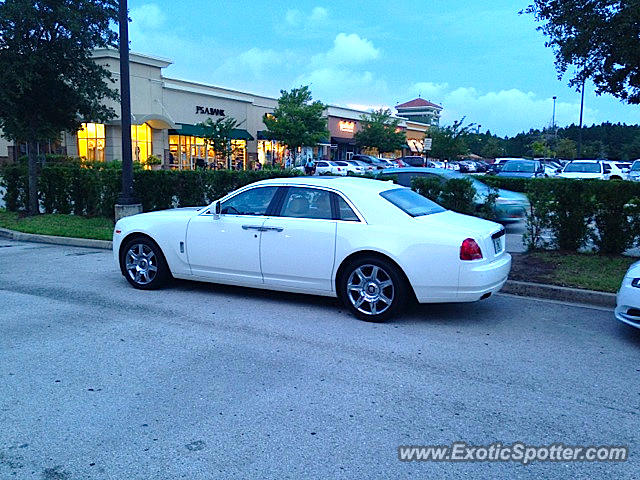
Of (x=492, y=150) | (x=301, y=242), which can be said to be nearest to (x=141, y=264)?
(x=301, y=242)

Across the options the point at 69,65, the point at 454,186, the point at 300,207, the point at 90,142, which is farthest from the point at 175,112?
the point at 300,207

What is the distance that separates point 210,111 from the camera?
150 feet

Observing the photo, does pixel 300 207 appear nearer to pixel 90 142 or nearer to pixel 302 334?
pixel 302 334

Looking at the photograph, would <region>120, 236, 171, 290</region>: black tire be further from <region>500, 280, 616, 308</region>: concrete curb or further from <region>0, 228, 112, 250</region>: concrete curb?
<region>500, 280, 616, 308</region>: concrete curb

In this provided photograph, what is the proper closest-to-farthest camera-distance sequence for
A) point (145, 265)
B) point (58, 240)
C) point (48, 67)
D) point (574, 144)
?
point (145, 265), point (58, 240), point (48, 67), point (574, 144)

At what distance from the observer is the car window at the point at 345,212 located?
6633 millimetres

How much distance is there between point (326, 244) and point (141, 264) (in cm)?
278

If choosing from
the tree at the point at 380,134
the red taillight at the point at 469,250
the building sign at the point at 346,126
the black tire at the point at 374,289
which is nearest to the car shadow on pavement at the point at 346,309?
the black tire at the point at 374,289

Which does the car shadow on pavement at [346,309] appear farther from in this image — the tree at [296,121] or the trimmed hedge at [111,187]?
the tree at [296,121]

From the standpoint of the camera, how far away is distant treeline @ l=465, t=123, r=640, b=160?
81675mm

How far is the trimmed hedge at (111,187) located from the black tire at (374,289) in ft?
21.8

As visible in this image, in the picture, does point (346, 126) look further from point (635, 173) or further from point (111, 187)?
point (111, 187)

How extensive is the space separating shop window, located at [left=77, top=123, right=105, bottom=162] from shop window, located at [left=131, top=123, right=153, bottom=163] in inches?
80.2

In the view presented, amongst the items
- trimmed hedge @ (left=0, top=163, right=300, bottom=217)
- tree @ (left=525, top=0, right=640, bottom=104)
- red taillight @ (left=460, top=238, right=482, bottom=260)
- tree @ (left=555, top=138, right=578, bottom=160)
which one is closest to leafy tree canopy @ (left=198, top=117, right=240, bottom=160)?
trimmed hedge @ (left=0, top=163, right=300, bottom=217)
